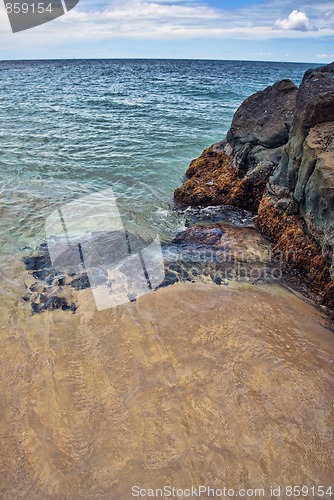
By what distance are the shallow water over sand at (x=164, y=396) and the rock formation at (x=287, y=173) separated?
968mm

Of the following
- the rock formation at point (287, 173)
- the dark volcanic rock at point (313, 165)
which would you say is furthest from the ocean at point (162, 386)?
the dark volcanic rock at point (313, 165)

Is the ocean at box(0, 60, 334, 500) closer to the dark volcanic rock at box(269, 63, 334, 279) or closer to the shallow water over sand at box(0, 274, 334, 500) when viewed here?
the shallow water over sand at box(0, 274, 334, 500)

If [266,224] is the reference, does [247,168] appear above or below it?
above

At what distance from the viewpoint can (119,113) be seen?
19.2 meters

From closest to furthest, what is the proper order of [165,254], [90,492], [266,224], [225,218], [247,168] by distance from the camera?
[90,492] → [165,254] → [266,224] → [225,218] → [247,168]

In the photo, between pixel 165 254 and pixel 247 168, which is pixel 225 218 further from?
pixel 165 254

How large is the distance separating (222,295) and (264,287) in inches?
25.5

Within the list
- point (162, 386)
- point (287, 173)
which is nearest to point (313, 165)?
point (287, 173)

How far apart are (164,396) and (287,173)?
4.44m

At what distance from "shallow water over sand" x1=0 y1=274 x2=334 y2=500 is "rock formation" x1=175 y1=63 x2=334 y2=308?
97 cm

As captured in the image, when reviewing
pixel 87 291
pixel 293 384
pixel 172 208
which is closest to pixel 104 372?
pixel 87 291

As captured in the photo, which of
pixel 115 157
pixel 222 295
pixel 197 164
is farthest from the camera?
pixel 115 157

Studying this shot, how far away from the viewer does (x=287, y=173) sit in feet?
19.9

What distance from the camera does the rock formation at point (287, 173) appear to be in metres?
4.86
